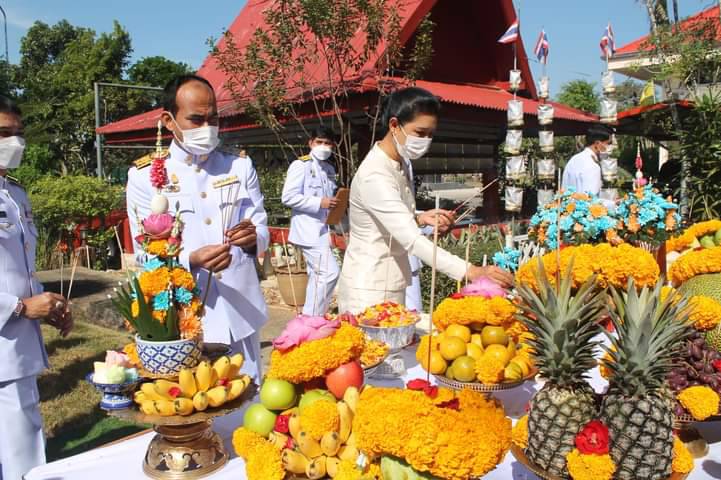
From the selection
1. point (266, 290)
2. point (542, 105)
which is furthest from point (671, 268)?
point (542, 105)

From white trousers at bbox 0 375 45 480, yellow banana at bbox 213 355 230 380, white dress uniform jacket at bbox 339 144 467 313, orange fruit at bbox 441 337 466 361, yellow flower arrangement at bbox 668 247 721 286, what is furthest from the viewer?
white trousers at bbox 0 375 45 480

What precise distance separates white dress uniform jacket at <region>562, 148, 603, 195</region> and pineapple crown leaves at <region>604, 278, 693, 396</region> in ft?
15.7

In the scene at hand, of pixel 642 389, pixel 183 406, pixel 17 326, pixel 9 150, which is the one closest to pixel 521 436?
pixel 642 389

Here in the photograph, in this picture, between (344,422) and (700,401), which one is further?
(700,401)

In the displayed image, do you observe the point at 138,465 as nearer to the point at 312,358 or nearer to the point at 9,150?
the point at 312,358

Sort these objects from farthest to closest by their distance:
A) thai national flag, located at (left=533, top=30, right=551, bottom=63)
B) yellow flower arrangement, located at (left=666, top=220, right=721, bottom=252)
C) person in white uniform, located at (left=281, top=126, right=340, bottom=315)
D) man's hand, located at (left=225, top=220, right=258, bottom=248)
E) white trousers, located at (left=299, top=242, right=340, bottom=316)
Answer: thai national flag, located at (left=533, top=30, right=551, bottom=63) < person in white uniform, located at (left=281, top=126, right=340, bottom=315) < white trousers, located at (left=299, top=242, right=340, bottom=316) < yellow flower arrangement, located at (left=666, top=220, right=721, bottom=252) < man's hand, located at (left=225, top=220, right=258, bottom=248)

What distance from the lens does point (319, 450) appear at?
138 centimetres

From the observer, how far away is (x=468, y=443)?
1150 millimetres

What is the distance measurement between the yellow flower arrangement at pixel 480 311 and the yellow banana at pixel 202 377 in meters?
0.81

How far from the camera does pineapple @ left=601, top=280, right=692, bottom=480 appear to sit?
1.34 metres

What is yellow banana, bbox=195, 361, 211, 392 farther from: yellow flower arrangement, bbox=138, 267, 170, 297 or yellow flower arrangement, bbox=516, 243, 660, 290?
yellow flower arrangement, bbox=516, 243, 660, 290

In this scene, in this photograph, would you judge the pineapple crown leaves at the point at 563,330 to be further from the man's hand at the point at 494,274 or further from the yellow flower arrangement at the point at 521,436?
the man's hand at the point at 494,274

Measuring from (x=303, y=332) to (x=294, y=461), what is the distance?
13.3 inches

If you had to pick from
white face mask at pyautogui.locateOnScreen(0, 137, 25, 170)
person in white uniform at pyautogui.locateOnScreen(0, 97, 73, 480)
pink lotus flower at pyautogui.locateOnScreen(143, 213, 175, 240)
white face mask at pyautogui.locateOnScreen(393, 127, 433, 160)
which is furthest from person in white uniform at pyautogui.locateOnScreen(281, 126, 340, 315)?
pink lotus flower at pyautogui.locateOnScreen(143, 213, 175, 240)
